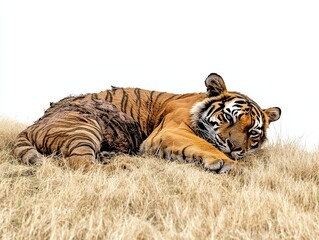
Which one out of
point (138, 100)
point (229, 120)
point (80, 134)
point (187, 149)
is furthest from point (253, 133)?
point (80, 134)

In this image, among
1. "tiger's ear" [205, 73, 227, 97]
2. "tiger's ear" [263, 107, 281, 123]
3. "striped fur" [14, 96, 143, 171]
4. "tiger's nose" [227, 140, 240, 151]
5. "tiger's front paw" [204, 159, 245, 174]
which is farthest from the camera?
"tiger's ear" [263, 107, 281, 123]

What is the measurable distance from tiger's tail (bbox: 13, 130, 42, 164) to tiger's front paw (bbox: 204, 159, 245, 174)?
1548 mm

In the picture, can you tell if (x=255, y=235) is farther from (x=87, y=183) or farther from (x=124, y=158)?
(x=124, y=158)

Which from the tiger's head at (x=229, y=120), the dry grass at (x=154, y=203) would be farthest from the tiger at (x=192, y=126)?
the dry grass at (x=154, y=203)

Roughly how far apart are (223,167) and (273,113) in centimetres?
166

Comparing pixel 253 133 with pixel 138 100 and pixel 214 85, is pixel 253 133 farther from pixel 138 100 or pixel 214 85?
pixel 138 100

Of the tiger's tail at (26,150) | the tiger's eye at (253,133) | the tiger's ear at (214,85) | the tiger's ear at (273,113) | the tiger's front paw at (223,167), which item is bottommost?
the tiger's tail at (26,150)

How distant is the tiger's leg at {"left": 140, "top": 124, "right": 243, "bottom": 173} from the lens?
4.28m

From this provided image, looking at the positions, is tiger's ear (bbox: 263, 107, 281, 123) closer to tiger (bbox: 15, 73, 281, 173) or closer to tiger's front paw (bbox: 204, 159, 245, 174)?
tiger (bbox: 15, 73, 281, 173)

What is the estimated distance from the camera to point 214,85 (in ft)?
17.6

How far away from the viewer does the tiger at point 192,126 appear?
14.6 ft

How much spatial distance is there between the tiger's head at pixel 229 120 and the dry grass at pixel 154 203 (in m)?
0.50

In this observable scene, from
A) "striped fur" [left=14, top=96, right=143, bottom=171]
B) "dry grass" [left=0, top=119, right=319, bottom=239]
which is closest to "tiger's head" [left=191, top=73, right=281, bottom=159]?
"dry grass" [left=0, top=119, right=319, bottom=239]

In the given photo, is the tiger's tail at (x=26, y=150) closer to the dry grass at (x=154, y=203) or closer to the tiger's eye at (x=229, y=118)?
the dry grass at (x=154, y=203)
